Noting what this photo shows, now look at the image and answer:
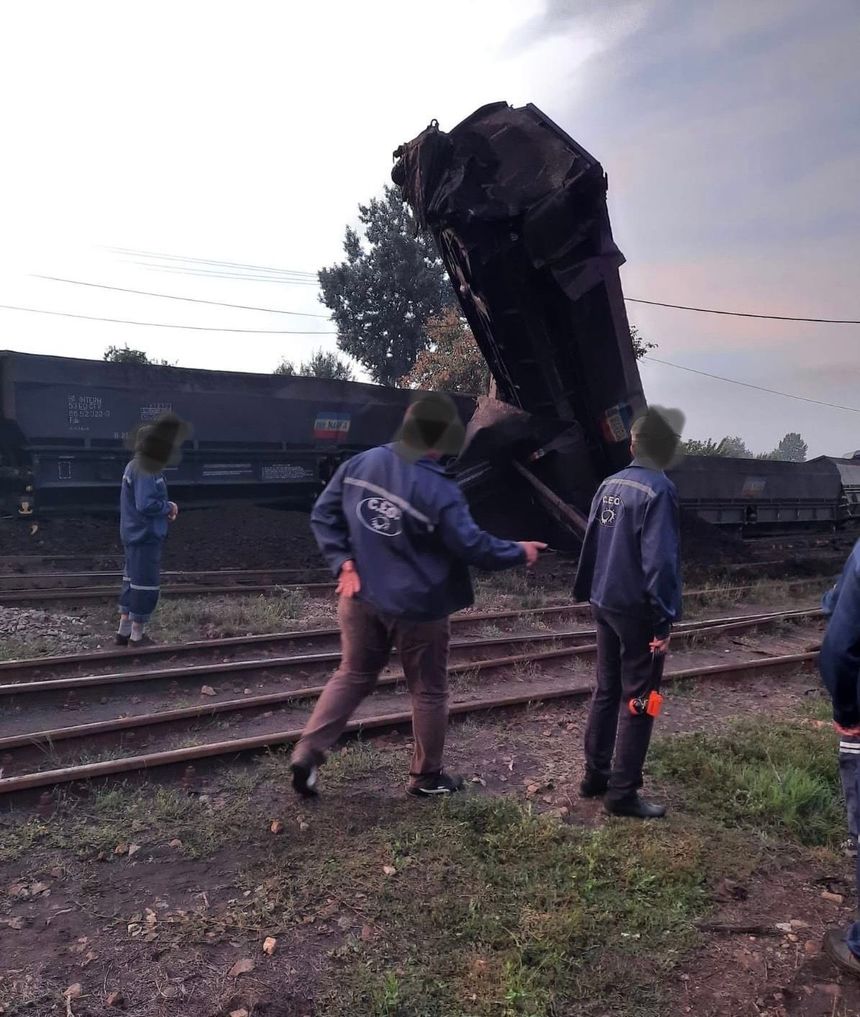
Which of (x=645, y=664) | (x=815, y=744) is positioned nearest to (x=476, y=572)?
Answer: (x=815, y=744)

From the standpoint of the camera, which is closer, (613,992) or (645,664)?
(613,992)

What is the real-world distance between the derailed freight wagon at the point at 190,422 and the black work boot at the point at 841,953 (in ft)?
42.1

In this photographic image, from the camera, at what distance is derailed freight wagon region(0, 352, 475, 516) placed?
13.4 metres

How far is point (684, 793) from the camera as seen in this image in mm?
4324

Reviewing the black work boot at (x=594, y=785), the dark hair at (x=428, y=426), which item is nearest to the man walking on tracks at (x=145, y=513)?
the dark hair at (x=428, y=426)

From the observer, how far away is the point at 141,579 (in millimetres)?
7316

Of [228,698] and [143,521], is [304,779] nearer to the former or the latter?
[228,698]

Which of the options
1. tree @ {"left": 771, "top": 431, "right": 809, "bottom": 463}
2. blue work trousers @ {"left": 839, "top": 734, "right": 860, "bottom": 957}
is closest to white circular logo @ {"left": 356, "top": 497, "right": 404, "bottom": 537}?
blue work trousers @ {"left": 839, "top": 734, "right": 860, "bottom": 957}

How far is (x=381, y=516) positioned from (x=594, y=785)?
5.95 feet

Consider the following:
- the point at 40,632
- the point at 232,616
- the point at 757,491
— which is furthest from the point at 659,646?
the point at 757,491

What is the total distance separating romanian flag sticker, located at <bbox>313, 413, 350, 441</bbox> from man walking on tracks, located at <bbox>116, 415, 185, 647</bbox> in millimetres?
8415

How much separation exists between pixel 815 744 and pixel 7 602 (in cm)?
832

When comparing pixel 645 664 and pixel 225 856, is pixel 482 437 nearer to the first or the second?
pixel 645 664

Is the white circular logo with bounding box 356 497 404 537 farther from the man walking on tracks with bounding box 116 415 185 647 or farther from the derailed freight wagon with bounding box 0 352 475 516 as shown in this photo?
the derailed freight wagon with bounding box 0 352 475 516
